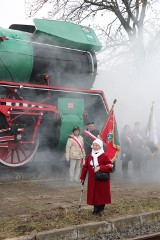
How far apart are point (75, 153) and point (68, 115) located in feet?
3.03

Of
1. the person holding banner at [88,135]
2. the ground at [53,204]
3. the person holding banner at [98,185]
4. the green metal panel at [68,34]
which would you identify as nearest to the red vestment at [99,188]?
the person holding banner at [98,185]

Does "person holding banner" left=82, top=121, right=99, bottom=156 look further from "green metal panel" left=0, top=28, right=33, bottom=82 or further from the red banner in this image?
"green metal panel" left=0, top=28, right=33, bottom=82

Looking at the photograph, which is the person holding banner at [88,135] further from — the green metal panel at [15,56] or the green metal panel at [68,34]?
the green metal panel at [68,34]

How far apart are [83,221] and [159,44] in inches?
529

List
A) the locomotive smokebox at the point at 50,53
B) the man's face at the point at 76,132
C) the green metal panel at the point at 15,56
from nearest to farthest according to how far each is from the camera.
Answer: the green metal panel at the point at 15,56
the locomotive smokebox at the point at 50,53
the man's face at the point at 76,132

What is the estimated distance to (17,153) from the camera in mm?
8688

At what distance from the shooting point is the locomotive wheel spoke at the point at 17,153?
854cm

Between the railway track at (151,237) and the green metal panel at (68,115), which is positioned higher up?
the green metal panel at (68,115)

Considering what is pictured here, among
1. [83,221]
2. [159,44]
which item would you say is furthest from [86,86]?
[159,44]

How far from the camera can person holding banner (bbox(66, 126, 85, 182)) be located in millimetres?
9039

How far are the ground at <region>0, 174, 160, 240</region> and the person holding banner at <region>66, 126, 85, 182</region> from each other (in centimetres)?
30

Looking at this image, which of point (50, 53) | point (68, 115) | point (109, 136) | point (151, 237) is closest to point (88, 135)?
point (109, 136)

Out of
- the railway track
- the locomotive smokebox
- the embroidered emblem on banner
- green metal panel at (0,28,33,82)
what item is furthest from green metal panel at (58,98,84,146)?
the railway track

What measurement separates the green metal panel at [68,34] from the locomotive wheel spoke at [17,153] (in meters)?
2.56
